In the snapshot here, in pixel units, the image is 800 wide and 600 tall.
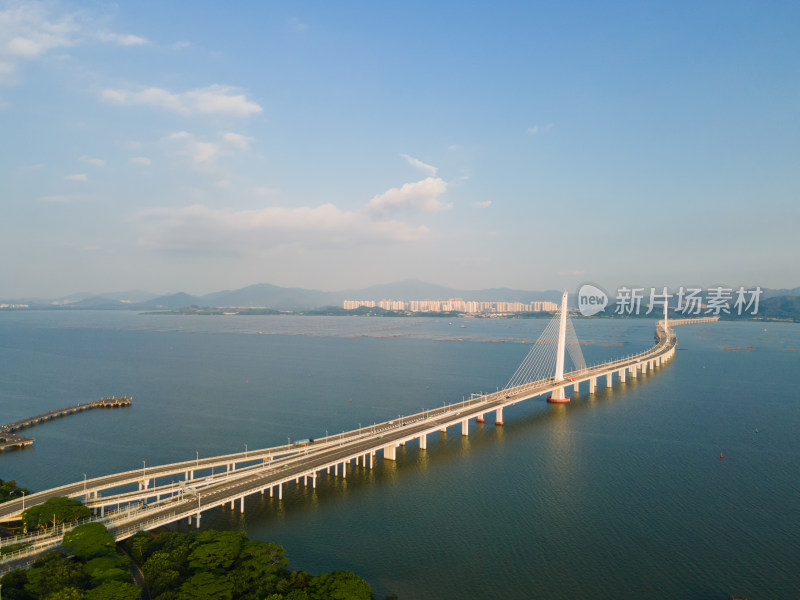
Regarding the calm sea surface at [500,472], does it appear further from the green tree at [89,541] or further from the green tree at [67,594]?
the green tree at [67,594]

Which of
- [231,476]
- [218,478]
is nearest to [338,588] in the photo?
[231,476]

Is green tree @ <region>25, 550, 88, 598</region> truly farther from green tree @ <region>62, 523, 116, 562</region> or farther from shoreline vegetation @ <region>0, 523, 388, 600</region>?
green tree @ <region>62, 523, 116, 562</region>

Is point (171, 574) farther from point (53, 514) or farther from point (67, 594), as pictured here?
point (53, 514)

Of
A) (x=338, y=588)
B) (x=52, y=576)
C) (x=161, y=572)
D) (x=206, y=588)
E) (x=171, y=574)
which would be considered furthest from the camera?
(x=161, y=572)

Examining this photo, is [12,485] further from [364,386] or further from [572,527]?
[364,386]

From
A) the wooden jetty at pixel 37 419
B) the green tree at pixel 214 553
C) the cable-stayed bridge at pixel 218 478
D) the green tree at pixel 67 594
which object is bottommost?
the wooden jetty at pixel 37 419

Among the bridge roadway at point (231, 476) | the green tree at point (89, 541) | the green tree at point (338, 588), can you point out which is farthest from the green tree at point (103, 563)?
the green tree at point (338, 588)
